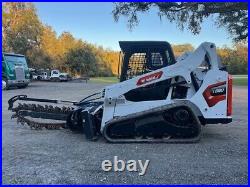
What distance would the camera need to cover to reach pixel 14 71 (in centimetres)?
2230

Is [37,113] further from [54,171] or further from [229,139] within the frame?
[229,139]

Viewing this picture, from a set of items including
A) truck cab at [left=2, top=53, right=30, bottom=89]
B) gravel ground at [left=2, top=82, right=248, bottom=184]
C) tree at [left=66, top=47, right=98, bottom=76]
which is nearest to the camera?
gravel ground at [left=2, top=82, right=248, bottom=184]

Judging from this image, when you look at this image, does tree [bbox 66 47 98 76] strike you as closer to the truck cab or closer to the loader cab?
the truck cab

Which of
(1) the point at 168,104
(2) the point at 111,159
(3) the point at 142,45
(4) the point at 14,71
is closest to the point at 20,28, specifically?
(4) the point at 14,71

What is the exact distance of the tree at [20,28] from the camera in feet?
118

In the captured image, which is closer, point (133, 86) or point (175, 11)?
point (133, 86)

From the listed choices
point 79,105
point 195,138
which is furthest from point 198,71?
point 79,105

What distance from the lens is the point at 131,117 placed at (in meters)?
6.03

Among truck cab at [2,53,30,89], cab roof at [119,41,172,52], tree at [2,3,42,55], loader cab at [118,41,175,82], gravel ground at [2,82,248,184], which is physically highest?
tree at [2,3,42,55]

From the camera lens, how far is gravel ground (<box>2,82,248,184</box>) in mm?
4305

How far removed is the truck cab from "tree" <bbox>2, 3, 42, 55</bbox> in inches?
523

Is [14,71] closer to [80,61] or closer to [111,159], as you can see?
[111,159]

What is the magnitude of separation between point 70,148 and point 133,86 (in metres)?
1.60

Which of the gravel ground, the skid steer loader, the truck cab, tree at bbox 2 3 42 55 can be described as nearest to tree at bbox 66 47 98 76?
tree at bbox 2 3 42 55
